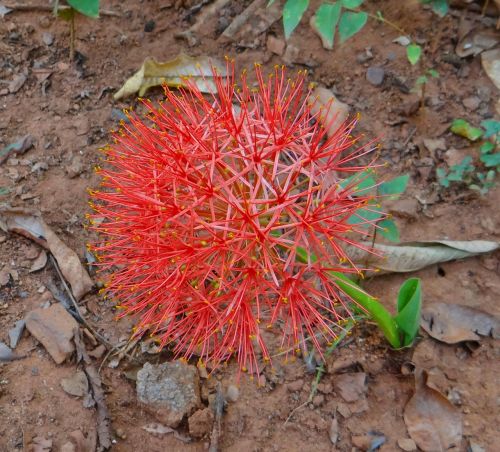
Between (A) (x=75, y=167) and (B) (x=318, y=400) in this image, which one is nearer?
(B) (x=318, y=400)

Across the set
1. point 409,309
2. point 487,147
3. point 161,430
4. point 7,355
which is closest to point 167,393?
point 161,430

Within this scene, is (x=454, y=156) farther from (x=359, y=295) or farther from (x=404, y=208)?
(x=359, y=295)

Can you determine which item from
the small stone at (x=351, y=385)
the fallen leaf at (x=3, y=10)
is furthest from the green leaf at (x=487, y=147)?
the fallen leaf at (x=3, y=10)

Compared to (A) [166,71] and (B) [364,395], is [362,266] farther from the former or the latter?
(A) [166,71]

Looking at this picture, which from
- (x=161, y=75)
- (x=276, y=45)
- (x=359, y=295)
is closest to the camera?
(x=359, y=295)

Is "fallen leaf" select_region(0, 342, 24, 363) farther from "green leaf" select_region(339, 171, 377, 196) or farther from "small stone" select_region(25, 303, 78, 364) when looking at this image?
"green leaf" select_region(339, 171, 377, 196)

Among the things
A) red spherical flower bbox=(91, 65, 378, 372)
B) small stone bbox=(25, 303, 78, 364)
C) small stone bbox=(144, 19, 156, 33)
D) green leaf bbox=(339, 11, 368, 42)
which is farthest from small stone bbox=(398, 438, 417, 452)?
small stone bbox=(144, 19, 156, 33)

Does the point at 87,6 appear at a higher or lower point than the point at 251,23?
higher

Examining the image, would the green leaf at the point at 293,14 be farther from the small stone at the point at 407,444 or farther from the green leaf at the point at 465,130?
the small stone at the point at 407,444
